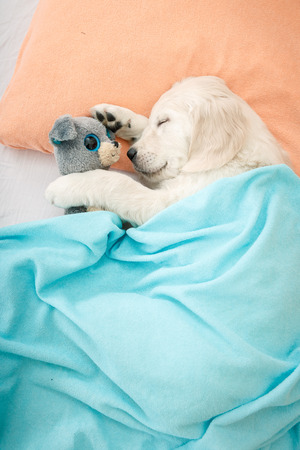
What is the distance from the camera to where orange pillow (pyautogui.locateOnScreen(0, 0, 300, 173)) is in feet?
4.30

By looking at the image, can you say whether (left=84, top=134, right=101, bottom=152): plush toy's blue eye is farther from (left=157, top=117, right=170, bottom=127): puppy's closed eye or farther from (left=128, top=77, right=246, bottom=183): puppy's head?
(left=157, top=117, right=170, bottom=127): puppy's closed eye

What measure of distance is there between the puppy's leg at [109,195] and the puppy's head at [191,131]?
14 cm

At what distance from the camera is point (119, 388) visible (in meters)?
0.88

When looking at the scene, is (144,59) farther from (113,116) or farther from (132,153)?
(132,153)

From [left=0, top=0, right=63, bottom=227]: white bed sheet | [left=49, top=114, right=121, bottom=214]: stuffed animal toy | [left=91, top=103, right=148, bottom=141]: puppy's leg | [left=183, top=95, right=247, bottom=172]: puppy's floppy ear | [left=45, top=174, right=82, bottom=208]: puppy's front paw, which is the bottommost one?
[left=0, top=0, right=63, bottom=227]: white bed sheet

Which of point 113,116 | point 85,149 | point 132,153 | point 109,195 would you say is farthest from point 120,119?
point 109,195

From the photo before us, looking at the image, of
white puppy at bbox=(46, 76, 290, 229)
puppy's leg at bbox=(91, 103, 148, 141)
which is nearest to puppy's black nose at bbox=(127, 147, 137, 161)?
white puppy at bbox=(46, 76, 290, 229)

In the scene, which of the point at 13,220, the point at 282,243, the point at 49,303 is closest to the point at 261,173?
the point at 282,243

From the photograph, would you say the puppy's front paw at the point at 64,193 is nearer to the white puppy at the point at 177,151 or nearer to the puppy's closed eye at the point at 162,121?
the white puppy at the point at 177,151

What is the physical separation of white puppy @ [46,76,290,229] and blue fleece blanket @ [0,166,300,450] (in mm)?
167

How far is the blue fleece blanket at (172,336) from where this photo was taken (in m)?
0.81

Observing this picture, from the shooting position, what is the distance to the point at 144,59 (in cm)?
134

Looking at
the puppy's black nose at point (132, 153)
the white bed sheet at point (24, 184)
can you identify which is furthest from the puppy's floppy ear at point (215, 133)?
the white bed sheet at point (24, 184)

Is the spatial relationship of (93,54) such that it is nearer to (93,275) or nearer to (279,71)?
(279,71)
